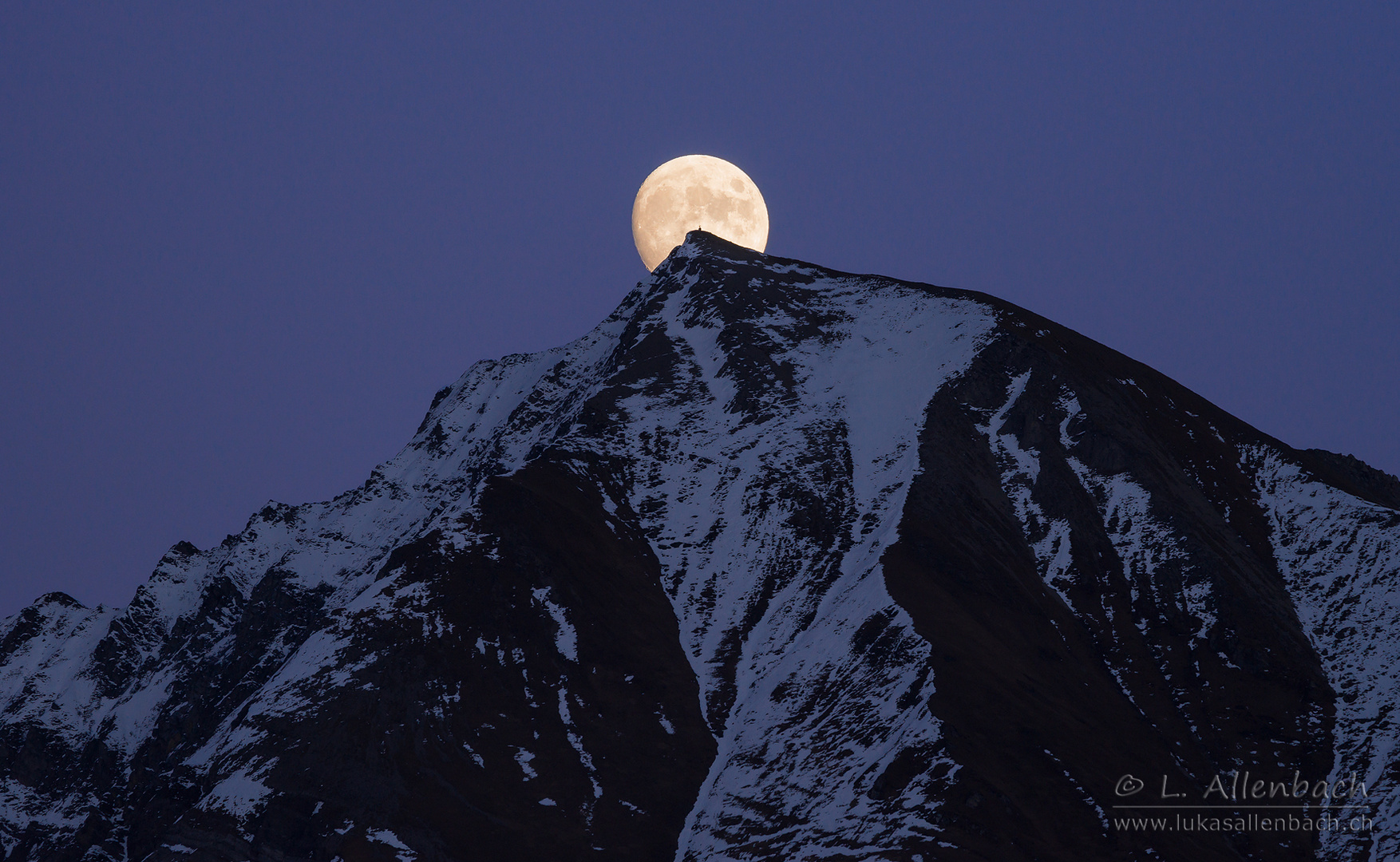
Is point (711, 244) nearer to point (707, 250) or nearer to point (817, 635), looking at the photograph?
point (707, 250)

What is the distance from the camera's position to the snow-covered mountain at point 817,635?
78688 millimetres

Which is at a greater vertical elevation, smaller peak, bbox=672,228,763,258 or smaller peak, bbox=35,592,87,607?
smaller peak, bbox=672,228,763,258

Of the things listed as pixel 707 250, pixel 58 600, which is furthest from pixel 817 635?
pixel 58 600

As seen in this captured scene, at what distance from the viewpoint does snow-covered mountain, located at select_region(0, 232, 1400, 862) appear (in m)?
78.7

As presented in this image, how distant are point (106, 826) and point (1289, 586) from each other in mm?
109767

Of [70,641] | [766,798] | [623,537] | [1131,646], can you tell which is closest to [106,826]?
[70,641]

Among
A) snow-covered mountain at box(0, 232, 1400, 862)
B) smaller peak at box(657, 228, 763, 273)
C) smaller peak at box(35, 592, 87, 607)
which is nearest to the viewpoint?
snow-covered mountain at box(0, 232, 1400, 862)

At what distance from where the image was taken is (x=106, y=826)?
137 meters

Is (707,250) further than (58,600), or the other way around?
(58,600)

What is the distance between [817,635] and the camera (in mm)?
94188

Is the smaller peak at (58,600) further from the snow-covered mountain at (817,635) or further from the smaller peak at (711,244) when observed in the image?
the smaller peak at (711,244)

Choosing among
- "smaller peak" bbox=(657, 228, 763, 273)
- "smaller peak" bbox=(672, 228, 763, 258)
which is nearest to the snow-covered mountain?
"smaller peak" bbox=(657, 228, 763, 273)

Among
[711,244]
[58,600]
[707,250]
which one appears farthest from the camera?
[58,600]

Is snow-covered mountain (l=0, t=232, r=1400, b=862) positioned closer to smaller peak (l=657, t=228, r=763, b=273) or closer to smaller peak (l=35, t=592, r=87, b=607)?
smaller peak (l=657, t=228, r=763, b=273)
